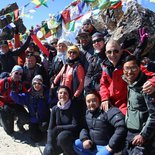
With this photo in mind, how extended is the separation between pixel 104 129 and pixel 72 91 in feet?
5.66

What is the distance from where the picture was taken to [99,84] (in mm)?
5914

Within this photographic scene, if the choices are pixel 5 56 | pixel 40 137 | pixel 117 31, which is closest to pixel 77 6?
pixel 117 31

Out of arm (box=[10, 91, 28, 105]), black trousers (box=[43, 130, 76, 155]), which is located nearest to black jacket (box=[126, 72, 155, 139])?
black trousers (box=[43, 130, 76, 155])

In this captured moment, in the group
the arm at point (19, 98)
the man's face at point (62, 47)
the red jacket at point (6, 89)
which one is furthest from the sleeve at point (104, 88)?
the red jacket at point (6, 89)

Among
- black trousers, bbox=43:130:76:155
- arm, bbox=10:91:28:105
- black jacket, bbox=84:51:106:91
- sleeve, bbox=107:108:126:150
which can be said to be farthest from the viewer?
arm, bbox=10:91:28:105

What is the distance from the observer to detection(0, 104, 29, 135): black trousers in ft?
24.1

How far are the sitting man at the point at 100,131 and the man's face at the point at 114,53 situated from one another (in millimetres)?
669

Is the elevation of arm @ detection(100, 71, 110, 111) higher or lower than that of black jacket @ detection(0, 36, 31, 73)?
lower

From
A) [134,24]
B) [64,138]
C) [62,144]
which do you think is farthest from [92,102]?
[134,24]

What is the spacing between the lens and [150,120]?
4223mm

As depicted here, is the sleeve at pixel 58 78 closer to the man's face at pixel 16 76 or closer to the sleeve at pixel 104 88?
the man's face at pixel 16 76

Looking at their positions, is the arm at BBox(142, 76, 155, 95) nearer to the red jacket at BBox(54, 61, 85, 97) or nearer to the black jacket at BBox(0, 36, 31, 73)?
the red jacket at BBox(54, 61, 85, 97)

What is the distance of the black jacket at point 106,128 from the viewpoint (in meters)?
4.70

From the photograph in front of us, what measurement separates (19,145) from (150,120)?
365cm
